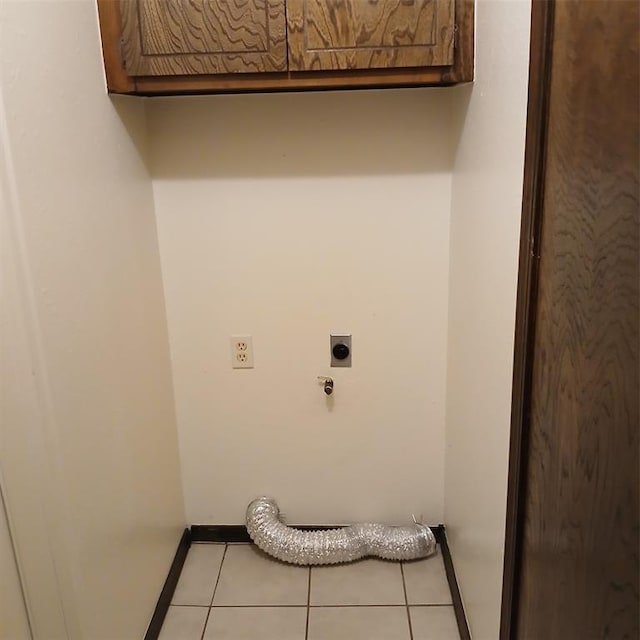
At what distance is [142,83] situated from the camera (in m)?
1.59

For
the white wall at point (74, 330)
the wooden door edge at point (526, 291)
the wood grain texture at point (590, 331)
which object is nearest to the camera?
the wood grain texture at point (590, 331)

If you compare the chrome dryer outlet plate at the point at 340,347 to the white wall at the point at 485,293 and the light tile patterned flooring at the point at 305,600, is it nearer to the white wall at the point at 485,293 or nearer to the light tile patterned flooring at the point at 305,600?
the white wall at the point at 485,293

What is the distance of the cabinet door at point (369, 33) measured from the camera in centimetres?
150

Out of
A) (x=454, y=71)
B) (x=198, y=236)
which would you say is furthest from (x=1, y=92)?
(x=454, y=71)

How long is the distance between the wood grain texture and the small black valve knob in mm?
983

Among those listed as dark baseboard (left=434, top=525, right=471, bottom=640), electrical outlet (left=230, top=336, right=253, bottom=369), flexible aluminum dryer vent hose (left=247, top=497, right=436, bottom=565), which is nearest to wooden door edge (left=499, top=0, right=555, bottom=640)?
dark baseboard (left=434, top=525, right=471, bottom=640)

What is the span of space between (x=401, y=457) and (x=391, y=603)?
458 millimetres

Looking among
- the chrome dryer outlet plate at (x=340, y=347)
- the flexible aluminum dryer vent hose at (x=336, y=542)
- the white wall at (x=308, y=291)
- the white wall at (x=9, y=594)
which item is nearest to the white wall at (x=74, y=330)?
the white wall at (x=9, y=594)

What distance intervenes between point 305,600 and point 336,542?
0.21m

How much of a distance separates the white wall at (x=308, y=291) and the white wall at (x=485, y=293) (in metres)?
0.12

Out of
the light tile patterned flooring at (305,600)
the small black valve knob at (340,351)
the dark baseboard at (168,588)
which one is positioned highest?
the small black valve knob at (340,351)

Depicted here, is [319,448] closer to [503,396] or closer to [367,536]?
[367,536]

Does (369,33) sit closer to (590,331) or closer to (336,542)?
(590,331)

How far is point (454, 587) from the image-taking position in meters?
1.98
